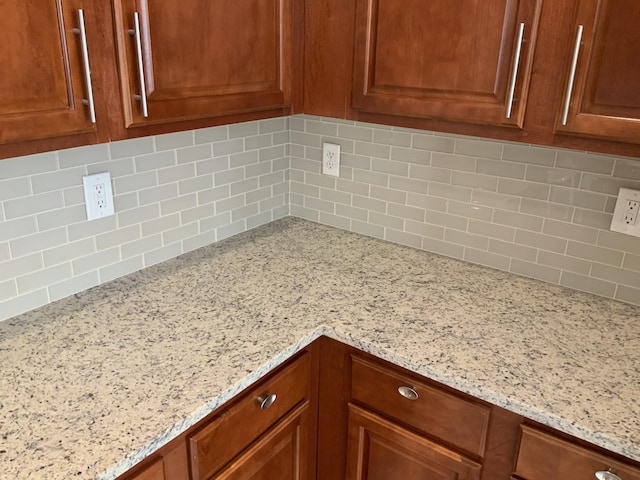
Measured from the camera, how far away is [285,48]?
1.42 m

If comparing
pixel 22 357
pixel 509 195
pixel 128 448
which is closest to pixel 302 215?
pixel 509 195

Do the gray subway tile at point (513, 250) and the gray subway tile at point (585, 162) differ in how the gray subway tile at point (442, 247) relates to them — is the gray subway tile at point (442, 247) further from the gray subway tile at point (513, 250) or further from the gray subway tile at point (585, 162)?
the gray subway tile at point (585, 162)

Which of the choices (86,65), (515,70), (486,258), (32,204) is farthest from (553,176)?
(32,204)

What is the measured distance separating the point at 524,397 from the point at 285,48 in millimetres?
1026

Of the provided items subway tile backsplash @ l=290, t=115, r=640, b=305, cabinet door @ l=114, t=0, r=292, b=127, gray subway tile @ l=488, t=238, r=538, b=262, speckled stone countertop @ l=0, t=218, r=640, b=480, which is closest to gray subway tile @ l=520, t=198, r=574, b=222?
subway tile backsplash @ l=290, t=115, r=640, b=305

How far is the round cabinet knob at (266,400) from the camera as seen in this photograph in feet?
3.98

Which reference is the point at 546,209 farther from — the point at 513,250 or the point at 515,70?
the point at 515,70

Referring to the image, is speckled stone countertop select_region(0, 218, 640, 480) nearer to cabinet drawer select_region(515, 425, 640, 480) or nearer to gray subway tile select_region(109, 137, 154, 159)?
cabinet drawer select_region(515, 425, 640, 480)

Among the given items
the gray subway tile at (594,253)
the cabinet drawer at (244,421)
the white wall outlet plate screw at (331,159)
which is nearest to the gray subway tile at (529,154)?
the gray subway tile at (594,253)

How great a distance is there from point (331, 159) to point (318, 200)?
17 cm

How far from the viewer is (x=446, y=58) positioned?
1.23 m

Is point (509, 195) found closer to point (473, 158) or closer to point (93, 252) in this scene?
point (473, 158)

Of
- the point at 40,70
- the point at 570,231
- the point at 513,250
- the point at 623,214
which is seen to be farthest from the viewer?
the point at 513,250

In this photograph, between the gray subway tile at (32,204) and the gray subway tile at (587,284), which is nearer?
the gray subway tile at (32,204)
